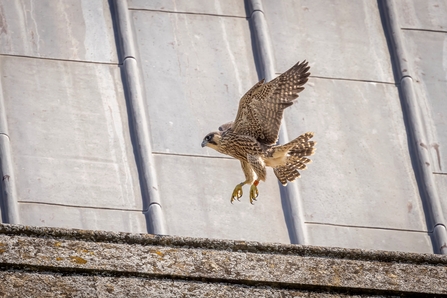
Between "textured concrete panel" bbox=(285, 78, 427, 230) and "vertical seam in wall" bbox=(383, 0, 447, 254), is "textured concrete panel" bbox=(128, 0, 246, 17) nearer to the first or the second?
"textured concrete panel" bbox=(285, 78, 427, 230)

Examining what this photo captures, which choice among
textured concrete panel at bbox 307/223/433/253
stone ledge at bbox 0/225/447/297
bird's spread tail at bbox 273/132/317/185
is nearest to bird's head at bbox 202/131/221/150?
bird's spread tail at bbox 273/132/317/185

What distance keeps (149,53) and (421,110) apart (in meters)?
2.77

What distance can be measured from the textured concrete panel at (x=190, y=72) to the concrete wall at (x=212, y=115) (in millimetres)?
14

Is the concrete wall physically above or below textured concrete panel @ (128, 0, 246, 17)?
below

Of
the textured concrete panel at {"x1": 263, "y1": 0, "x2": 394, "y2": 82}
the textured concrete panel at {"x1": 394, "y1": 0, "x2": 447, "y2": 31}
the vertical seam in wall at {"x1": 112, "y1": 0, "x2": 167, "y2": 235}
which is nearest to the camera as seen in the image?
the vertical seam in wall at {"x1": 112, "y1": 0, "x2": 167, "y2": 235}

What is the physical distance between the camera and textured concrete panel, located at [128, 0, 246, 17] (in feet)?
35.3

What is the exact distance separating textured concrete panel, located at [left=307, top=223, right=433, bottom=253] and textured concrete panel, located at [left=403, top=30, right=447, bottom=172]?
95 centimetres

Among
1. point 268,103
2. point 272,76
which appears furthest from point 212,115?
point 268,103

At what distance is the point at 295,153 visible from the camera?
8359mm

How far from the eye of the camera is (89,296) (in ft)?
14.4

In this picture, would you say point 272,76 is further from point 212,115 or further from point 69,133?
point 69,133

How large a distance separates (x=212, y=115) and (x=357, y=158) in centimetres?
145

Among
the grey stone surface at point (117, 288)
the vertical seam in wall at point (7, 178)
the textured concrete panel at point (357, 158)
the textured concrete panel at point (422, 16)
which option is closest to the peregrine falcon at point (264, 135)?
the textured concrete panel at point (357, 158)

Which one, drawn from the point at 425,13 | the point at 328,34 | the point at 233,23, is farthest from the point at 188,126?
the point at 425,13
